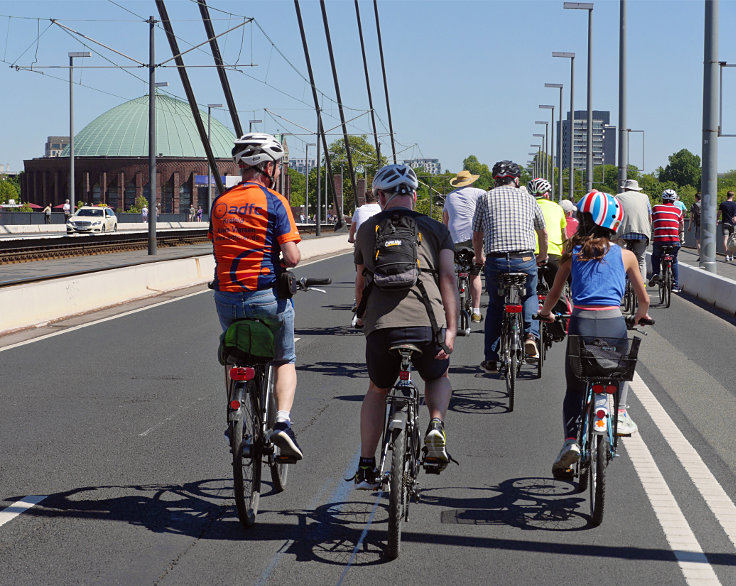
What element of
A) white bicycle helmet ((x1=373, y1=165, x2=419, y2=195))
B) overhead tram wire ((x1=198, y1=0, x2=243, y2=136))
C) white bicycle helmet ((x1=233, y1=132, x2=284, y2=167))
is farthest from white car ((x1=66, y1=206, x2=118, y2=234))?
white bicycle helmet ((x1=373, y1=165, x2=419, y2=195))

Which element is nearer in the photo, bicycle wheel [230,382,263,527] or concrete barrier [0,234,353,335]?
bicycle wheel [230,382,263,527]

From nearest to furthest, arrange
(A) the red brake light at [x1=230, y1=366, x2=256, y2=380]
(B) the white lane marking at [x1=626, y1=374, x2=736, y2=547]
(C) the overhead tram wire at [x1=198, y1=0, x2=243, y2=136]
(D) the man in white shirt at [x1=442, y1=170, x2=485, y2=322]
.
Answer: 1. (A) the red brake light at [x1=230, y1=366, x2=256, y2=380]
2. (B) the white lane marking at [x1=626, y1=374, x2=736, y2=547]
3. (D) the man in white shirt at [x1=442, y1=170, x2=485, y2=322]
4. (C) the overhead tram wire at [x1=198, y1=0, x2=243, y2=136]

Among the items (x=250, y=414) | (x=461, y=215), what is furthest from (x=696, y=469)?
(x=461, y=215)

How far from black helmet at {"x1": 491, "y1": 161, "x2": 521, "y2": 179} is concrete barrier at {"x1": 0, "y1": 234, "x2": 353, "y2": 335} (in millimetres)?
7374

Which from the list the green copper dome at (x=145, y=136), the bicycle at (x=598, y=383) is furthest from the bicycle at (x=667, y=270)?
the green copper dome at (x=145, y=136)

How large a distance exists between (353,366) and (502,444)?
3987mm

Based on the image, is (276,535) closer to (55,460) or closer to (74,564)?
(74,564)

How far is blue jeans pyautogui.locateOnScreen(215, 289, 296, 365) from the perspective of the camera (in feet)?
18.5

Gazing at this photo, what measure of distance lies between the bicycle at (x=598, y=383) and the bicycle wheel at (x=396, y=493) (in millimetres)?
1077

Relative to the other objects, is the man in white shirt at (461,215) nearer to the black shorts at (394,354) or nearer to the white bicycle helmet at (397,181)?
the white bicycle helmet at (397,181)

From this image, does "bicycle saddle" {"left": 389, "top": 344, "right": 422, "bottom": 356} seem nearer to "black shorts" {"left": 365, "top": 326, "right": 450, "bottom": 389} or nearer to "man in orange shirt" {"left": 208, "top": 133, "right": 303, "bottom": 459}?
"black shorts" {"left": 365, "top": 326, "right": 450, "bottom": 389}

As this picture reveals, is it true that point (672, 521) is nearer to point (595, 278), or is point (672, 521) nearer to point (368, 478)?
point (595, 278)

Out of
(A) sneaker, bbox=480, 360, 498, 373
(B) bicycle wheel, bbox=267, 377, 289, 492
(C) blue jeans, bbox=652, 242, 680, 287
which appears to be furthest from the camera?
(C) blue jeans, bbox=652, 242, 680, 287

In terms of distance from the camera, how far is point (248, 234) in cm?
564
